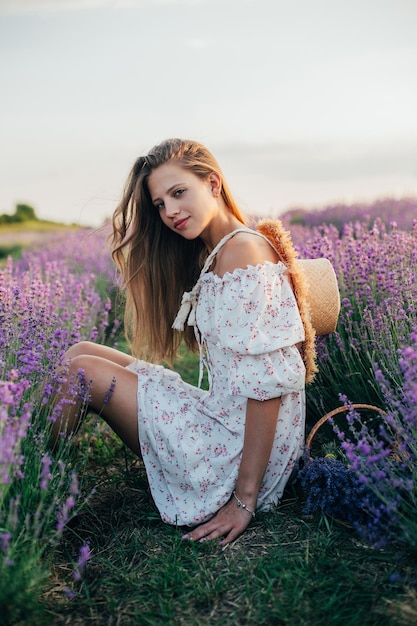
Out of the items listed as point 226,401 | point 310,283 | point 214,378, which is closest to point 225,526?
point 226,401

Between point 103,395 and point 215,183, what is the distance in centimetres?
96

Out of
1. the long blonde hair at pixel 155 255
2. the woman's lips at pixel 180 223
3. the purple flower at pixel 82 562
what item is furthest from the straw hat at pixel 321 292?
the purple flower at pixel 82 562

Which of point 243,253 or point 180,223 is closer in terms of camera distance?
point 243,253

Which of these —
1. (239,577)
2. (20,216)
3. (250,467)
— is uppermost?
(250,467)

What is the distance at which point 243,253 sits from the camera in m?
2.54

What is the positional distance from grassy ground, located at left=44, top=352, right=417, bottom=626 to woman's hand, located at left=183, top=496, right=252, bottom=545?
0.11ft

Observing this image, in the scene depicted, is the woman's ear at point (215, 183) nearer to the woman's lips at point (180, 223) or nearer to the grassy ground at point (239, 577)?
the woman's lips at point (180, 223)

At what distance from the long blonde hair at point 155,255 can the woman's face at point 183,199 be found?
0.14ft

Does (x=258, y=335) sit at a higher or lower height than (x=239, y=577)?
higher

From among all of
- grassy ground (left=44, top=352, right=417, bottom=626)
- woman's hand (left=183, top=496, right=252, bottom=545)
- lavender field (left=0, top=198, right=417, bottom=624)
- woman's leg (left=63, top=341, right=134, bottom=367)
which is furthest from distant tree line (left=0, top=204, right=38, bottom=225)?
woman's hand (left=183, top=496, right=252, bottom=545)

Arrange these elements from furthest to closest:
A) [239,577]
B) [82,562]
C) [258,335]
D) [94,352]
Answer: [94,352] → [258,335] → [239,577] → [82,562]

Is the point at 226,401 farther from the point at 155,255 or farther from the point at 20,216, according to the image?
the point at 20,216

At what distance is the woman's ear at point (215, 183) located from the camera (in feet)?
9.11

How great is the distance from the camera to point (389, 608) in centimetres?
Answer: 195
